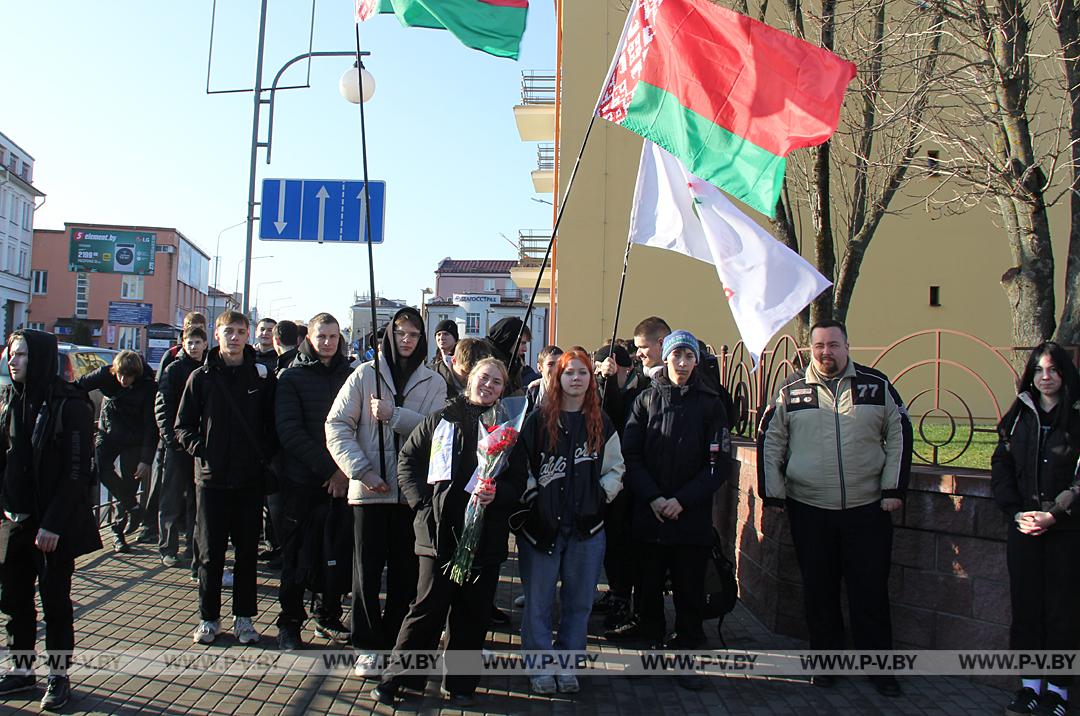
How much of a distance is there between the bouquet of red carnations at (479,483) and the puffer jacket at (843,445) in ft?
5.71

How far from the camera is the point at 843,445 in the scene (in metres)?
4.96

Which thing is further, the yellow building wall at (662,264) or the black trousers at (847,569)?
the yellow building wall at (662,264)

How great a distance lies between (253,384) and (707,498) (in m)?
3.00

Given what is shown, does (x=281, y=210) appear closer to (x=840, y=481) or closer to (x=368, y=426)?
(x=368, y=426)

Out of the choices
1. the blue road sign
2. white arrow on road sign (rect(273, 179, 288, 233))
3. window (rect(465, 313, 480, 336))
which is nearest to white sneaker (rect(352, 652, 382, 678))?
the blue road sign

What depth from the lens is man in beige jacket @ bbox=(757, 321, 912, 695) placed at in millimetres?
4941

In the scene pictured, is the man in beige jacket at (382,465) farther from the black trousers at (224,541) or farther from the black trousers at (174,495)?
the black trousers at (174,495)

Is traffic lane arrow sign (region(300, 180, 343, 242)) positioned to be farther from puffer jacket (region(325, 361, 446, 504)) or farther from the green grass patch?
the green grass patch

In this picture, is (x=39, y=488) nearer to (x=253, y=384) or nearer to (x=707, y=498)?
(x=253, y=384)

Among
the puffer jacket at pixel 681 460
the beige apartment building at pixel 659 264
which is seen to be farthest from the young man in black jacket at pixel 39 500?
the beige apartment building at pixel 659 264

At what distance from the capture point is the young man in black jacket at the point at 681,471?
202 inches

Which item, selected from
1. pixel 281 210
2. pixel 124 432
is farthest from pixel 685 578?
pixel 281 210

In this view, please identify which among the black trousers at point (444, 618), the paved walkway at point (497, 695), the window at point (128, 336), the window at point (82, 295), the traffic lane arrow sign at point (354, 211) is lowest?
the paved walkway at point (497, 695)

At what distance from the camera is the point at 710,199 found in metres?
6.23
